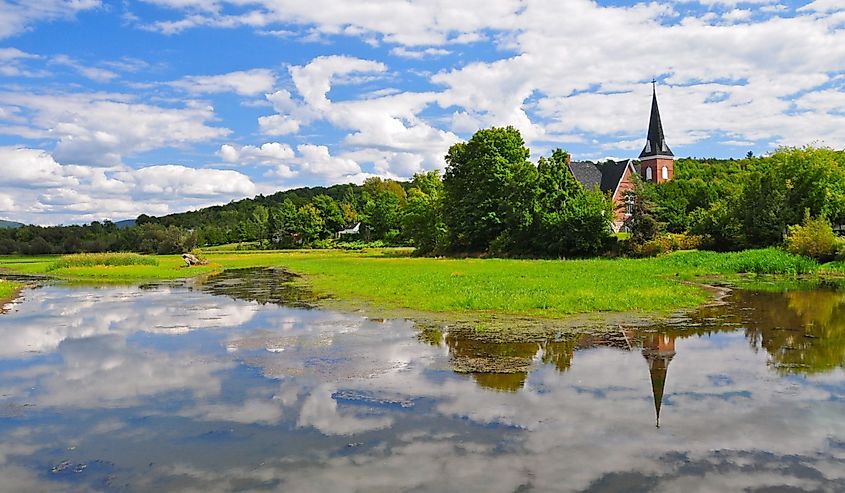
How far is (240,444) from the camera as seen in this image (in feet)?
31.1

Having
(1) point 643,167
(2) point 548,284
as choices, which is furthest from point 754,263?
(1) point 643,167

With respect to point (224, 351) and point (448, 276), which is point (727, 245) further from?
point (224, 351)

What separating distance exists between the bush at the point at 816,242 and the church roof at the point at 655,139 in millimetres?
65345

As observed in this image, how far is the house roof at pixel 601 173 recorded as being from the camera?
93.2 metres

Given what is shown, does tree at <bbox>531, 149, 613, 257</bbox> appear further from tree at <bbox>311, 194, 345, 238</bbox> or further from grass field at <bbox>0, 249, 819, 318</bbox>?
tree at <bbox>311, 194, 345, 238</bbox>

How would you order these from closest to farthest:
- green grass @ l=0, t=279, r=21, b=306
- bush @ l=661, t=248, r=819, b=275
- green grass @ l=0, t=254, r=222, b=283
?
green grass @ l=0, t=279, r=21, b=306 → bush @ l=661, t=248, r=819, b=275 → green grass @ l=0, t=254, r=222, b=283

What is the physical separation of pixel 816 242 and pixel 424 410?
36.9 m

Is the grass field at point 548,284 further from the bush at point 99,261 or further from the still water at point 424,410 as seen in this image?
the bush at point 99,261

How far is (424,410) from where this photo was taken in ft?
35.9

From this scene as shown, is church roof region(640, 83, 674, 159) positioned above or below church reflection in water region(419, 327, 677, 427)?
above

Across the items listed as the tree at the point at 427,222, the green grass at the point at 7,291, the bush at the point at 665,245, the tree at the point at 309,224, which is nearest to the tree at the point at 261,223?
the tree at the point at 309,224

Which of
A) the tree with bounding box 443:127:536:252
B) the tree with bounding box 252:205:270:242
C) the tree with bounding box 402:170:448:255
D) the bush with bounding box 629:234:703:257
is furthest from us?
the tree with bounding box 252:205:270:242

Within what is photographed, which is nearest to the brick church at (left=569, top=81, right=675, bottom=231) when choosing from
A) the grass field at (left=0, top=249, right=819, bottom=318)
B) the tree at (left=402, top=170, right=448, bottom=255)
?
the tree at (left=402, top=170, right=448, bottom=255)

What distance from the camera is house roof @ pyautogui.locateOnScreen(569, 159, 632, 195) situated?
93188 mm
